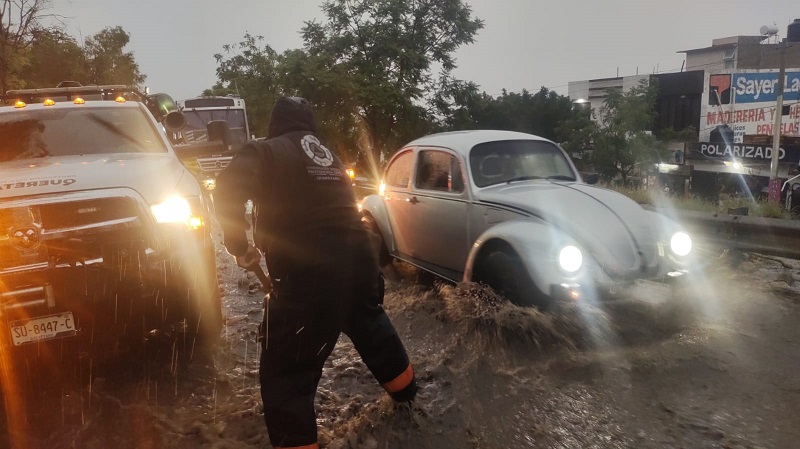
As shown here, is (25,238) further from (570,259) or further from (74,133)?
(570,259)

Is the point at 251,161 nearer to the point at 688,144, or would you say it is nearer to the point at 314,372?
the point at 314,372

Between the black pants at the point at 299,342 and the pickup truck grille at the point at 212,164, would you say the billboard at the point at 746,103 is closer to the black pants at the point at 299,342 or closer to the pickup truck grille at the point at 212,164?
the pickup truck grille at the point at 212,164

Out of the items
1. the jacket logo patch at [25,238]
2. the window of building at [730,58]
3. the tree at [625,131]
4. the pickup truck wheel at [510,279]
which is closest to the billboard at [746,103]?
the tree at [625,131]

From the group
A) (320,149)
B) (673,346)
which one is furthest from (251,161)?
(673,346)

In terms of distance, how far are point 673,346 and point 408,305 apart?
2.40 metres

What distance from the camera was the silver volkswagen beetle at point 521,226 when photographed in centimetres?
432

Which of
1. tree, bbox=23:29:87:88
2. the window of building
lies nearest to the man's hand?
tree, bbox=23:29:87:88

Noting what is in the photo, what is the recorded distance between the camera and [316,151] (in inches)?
115

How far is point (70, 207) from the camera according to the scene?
3658mm

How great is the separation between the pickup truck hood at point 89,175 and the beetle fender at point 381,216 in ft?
8.65

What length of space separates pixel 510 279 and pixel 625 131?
25225mm

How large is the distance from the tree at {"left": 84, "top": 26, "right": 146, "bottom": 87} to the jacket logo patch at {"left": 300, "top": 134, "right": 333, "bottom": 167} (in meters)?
39.4

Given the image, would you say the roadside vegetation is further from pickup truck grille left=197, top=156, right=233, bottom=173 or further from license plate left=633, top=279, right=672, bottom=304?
pickup truck grille left=197, top=156, right=233, bottom=173

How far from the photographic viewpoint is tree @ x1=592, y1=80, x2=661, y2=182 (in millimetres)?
26562
